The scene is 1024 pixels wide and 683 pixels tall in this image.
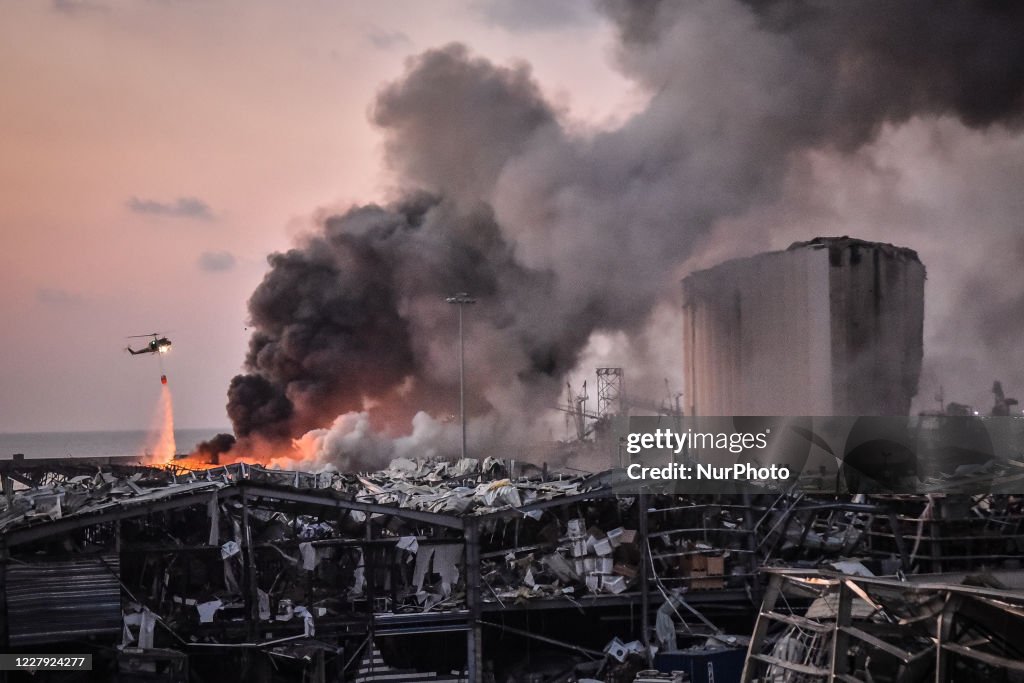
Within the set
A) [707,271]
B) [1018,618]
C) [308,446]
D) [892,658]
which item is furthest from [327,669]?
[308,446]

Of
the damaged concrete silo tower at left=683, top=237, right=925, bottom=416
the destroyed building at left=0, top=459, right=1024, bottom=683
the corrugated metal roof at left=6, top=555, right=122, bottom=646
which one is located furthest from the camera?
the damaged concrete silo tower at left=683, top=237, right=925, bottom=416

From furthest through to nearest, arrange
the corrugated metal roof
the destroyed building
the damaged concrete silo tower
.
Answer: the damaged concrete silo tower → the destroyed building → the corrugated metal roof

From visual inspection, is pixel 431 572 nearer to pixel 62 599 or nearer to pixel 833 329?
pixel 62 599

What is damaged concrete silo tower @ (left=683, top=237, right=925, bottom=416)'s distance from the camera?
2853 cm

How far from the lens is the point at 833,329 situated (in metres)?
28.4

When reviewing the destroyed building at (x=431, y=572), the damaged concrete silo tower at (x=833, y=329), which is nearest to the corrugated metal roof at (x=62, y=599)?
the destroyed building at (x=431, y=572)

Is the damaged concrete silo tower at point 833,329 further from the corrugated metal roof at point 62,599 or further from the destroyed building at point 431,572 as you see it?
the corrugated metal roof at point 62,599

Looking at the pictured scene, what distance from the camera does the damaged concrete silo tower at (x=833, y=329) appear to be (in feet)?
93.6

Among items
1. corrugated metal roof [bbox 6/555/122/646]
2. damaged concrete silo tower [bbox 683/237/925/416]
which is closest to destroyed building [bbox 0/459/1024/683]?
corrugated metal roof [bbox 6/555/122/646]

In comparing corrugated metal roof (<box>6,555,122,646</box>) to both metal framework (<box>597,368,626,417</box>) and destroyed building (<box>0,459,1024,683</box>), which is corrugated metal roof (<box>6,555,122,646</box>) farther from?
metal framework (<box>597,368,626,417</box>)

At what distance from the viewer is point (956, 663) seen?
1177 cm

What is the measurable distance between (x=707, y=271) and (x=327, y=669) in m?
22.8

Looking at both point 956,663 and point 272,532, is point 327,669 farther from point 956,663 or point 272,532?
point 956,663

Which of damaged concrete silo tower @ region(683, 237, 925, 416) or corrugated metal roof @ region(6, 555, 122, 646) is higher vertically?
damaged concrete silo tower @ region(683, 237, 925, 416)
